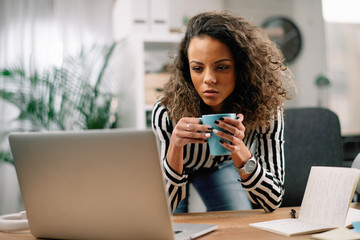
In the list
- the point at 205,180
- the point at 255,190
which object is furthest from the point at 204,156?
the point at 255,190

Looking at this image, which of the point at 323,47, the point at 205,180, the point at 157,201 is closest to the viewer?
the point at 157,201

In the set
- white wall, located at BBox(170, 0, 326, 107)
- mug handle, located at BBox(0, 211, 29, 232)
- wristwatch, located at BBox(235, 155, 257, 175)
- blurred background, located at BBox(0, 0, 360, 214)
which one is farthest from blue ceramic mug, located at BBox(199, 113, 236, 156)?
white wall, located at BBox(170, 0, 326, 107)

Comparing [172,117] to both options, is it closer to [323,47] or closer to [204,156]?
[204,156]

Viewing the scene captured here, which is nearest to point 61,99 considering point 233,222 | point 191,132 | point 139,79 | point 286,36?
point 139,79

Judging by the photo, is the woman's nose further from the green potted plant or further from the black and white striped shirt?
the green potted plant

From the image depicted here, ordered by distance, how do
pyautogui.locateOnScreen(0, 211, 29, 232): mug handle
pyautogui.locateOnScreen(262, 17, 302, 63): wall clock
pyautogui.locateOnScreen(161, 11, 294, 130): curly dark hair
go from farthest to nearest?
pyautogui.locateOnScreen(262, 17, 302, 63): wall clock
pyautogui.locateOnScreen(161, 11, 294, 130): curly dark hair
pyautogui.locateOnScreen(0, 211, 29, 232): mug handle

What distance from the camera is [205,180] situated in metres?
1.57

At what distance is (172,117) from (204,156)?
A: 23 centimetres

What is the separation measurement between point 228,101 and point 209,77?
0.24 meters

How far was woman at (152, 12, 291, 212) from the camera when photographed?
44.0 inches

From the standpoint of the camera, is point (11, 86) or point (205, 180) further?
point (11, 86)

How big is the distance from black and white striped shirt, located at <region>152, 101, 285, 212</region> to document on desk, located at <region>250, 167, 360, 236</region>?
19 centimetres

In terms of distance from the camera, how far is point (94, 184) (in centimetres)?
70

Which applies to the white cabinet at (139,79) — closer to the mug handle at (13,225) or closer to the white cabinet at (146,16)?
the white cabinet at (146,16)
